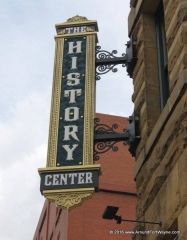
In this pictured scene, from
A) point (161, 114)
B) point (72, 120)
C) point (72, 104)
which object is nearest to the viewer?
point (161, 114)

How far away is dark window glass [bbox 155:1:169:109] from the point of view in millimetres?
11086

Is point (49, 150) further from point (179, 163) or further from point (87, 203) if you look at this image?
point (87, 203)

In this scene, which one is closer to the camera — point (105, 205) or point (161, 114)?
point (161, 114)

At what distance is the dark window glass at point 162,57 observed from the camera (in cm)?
1109

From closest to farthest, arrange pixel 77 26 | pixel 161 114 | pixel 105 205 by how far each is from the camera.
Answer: pixel 161 114
pixel 77 26
pixel 105 205

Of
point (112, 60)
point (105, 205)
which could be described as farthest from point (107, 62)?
point (105, 205)

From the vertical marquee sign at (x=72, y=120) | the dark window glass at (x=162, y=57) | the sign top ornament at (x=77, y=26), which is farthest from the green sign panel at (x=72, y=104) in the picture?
the dark window glass at (x=162, y=57)

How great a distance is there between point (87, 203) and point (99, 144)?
18.6 metres

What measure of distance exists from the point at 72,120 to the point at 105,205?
19039mm

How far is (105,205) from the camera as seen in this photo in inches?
1200

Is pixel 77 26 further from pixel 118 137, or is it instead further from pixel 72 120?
pixel 118 137

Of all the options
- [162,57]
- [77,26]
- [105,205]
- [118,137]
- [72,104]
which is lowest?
[118,137]

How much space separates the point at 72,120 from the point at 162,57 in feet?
6.85

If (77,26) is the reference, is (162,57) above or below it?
below
